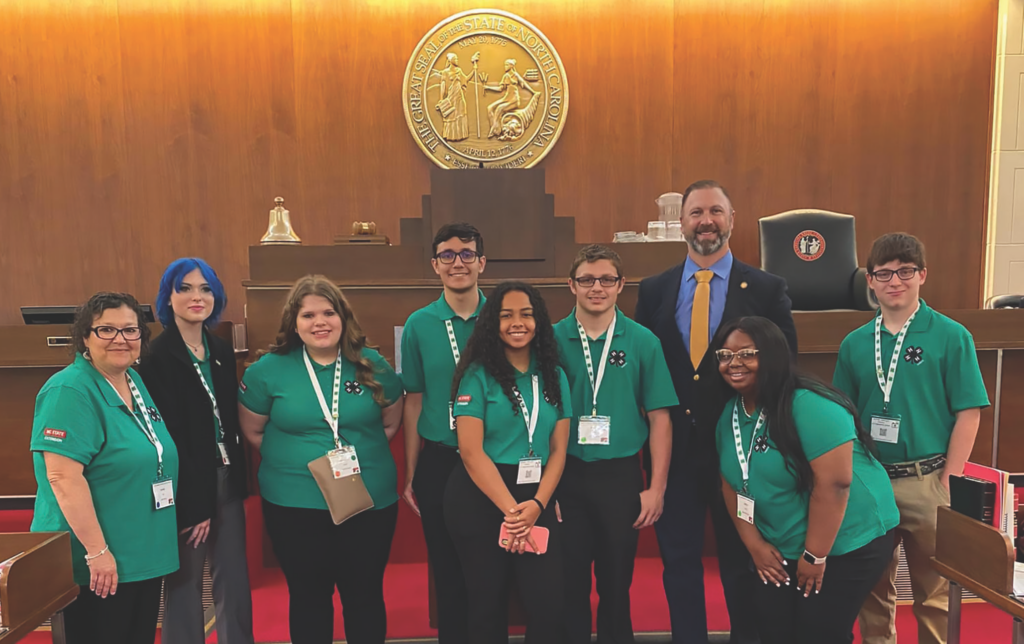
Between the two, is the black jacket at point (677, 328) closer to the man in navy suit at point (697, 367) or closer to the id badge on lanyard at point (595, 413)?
the man in navy suit at point (697, 367)

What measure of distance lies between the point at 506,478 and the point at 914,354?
1338 millimetres

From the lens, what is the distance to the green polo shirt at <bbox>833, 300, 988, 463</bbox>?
5.99 feet

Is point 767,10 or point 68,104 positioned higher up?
point 767,10

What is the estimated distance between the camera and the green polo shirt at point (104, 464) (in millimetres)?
1509

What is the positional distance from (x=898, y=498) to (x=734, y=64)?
428cm

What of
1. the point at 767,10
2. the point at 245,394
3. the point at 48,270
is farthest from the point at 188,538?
the point at 767,10

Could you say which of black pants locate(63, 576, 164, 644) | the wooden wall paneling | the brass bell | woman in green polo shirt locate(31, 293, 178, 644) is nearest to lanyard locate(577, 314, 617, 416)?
woman in green polo shirt locate(31, 293, 178, 644)

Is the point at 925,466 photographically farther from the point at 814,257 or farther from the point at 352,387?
the point at 814,257

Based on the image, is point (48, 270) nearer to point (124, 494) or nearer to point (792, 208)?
point (124, 494)

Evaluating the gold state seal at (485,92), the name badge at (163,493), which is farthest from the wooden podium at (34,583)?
the gold state seal at (485,92)

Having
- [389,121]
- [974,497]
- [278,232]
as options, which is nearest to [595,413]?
[974,497]

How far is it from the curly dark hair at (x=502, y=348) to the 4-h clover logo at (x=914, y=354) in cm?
111

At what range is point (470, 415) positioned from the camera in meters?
1.70

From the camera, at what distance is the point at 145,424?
1679 millimetres
